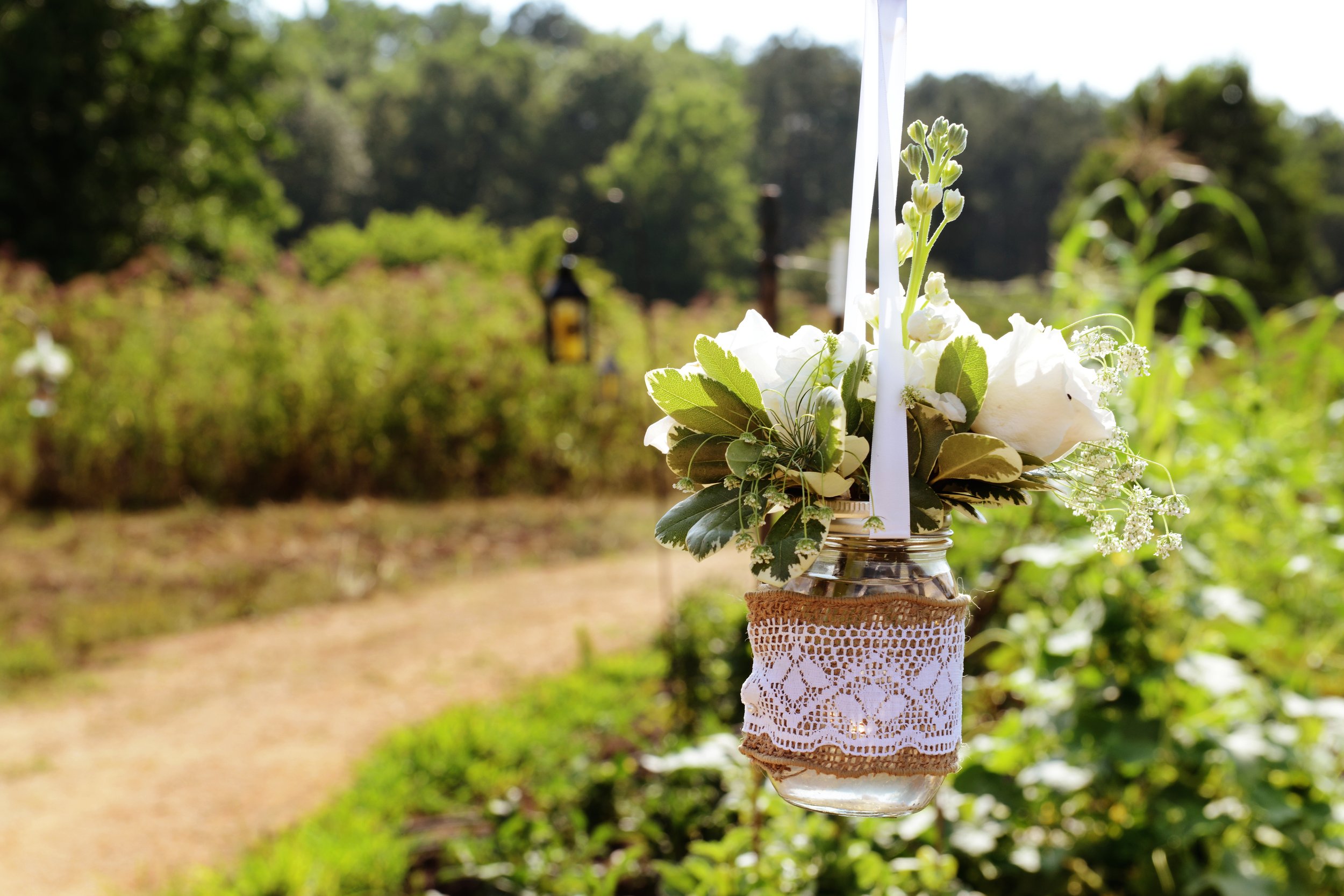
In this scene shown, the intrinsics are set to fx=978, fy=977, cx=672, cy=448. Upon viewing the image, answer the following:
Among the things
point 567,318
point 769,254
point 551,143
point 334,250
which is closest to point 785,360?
point 769,254

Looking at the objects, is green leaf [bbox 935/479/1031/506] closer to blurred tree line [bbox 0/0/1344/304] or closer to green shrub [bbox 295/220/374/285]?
blurred tree line [bbox 0/0/1344/304]

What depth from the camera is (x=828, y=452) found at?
0.62 meters

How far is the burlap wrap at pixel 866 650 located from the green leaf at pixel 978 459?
9 cm

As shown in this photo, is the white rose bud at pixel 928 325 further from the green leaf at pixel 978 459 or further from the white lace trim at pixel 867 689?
the white lace trim at pixel 867 689

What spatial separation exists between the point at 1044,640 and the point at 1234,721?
36 centimetres

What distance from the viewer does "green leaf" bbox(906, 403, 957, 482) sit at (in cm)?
66

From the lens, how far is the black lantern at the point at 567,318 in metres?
4.14

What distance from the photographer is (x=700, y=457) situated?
0.69m

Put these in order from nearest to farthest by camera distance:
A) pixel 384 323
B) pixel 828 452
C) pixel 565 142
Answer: pixel 828 452
pixel 384 323
pixel 565 142

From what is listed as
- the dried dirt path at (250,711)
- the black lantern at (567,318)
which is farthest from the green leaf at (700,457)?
the black lantern at (567,318)

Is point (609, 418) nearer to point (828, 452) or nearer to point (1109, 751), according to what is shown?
point (1109, 751)

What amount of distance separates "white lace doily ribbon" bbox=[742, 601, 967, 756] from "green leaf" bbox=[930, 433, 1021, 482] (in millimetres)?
101

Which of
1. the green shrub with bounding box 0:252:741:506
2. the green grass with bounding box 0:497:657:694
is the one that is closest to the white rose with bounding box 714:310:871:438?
the green grass with bounding box 0:497:657:694

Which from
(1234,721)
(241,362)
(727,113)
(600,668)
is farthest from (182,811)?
(727,113)
